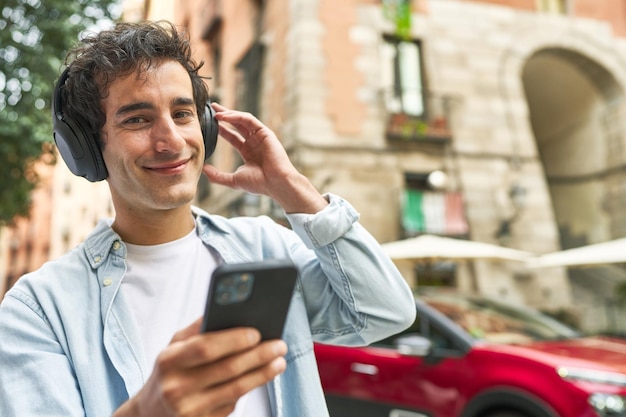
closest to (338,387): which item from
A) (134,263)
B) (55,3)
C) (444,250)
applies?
(134,263)

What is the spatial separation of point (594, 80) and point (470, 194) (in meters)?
5.11

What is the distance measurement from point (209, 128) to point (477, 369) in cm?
303

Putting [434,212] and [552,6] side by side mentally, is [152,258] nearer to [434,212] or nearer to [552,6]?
[434,212]

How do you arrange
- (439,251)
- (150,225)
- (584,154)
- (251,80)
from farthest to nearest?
(584,154), (251,80), (439,251), (150,225)

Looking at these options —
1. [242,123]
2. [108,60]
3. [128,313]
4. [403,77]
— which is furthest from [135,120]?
[403,77]

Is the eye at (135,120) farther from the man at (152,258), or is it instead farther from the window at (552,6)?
the window at (552,6)

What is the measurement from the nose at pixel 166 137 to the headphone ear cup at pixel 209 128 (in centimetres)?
27

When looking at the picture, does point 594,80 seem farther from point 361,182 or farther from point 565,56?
point 361,182

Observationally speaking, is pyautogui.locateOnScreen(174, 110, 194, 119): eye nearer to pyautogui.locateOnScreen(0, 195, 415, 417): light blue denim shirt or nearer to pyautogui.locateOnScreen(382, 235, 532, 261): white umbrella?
pyautogui.locateOnScreen(0, 195, 415, 417): light blue denim shirt

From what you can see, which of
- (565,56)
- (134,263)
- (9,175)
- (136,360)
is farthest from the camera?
(565,56)

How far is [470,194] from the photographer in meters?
11.7

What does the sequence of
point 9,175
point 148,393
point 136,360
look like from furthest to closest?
point 9,175 < point 136,360 < point 148,393

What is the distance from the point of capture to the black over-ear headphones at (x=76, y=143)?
135 centimetres

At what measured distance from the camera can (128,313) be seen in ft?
4.00
